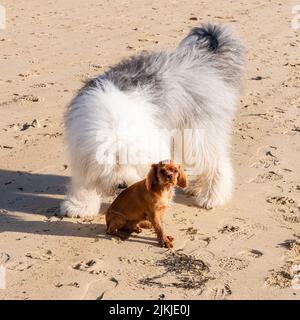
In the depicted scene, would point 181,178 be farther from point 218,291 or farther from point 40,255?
point 40,255

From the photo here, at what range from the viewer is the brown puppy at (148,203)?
464cm

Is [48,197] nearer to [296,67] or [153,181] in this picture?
[153,181]

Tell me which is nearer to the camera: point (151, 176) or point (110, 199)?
point (151, 176)

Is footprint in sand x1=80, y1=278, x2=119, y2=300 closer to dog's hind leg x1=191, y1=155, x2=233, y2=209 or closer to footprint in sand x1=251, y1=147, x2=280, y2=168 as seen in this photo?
dog's hind leg x1=191, y1=155, x2=233, y2=209

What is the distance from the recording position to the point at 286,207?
555 cm

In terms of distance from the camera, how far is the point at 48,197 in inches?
230

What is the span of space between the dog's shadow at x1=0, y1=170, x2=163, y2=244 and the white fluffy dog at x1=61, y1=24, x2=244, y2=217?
160 millimetres

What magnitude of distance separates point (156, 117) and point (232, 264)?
3.91ft

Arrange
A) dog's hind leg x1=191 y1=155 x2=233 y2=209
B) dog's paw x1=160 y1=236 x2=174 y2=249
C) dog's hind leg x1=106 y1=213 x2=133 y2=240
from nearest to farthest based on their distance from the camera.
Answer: dog's paw x1=160 y1=236 x2=174 y2=249
dog's hind leg x1=106 y1=213 x2=133 y2=240
dog's hind leg x1=191 y1=155 x2=233 y2=209

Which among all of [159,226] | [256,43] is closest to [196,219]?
[159,226]

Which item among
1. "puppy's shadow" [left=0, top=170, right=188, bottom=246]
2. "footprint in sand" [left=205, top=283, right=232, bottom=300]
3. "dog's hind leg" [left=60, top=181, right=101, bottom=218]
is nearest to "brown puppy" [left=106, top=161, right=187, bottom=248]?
"puppy's shadow" [left=0, top=170, right=188, bottom=246]

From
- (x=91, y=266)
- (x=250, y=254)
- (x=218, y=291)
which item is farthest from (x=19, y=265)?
(x=250, y=254)

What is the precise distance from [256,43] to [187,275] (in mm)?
6720

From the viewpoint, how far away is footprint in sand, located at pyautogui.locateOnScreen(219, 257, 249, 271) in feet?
15.2
